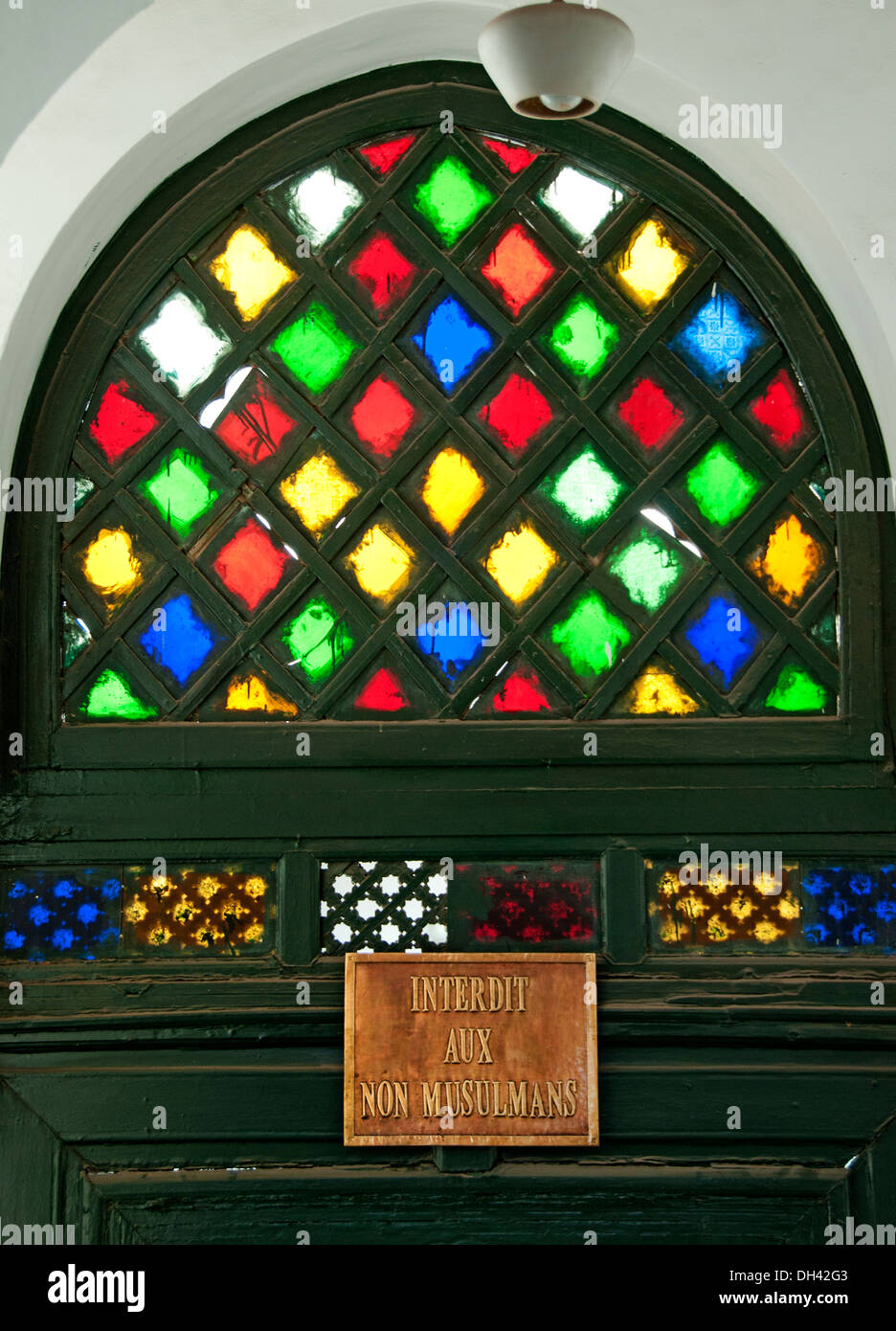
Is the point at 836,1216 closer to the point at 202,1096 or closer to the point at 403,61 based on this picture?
the point at 202,1096

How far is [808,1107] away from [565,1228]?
648mm

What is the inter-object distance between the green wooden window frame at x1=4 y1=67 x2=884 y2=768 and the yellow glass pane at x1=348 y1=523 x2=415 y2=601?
1.12 ft

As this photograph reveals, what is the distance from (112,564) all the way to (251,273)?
32.0 inches

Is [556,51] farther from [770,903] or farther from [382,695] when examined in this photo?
[770,903]

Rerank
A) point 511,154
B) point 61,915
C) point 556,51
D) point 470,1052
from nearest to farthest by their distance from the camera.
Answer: point 556,51, point 470,1052, point 61,915, point 511,154

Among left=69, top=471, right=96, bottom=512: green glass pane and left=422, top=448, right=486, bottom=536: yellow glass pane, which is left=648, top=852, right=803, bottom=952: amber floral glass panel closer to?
left=422, top=448, right=486, bottom=536: yellow glass pane

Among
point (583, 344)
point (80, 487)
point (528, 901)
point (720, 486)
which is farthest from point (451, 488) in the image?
point (528, 901)

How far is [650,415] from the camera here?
344cm

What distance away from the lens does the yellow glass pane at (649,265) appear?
3.45 meters

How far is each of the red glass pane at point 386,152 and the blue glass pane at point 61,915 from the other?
6.24ft

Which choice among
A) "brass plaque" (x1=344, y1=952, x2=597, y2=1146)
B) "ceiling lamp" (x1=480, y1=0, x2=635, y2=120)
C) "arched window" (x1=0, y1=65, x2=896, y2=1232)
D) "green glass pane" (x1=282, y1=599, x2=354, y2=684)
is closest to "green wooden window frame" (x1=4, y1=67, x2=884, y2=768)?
"arched window" (x1=0, y1=65, x2=896, y2=1232)

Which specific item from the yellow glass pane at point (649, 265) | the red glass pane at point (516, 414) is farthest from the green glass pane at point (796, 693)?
the yellow glass pane at point (649, 265)

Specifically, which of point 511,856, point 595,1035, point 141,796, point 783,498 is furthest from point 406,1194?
point 783,498

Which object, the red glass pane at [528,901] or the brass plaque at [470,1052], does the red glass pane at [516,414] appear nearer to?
the red glass pane at [528,901]
